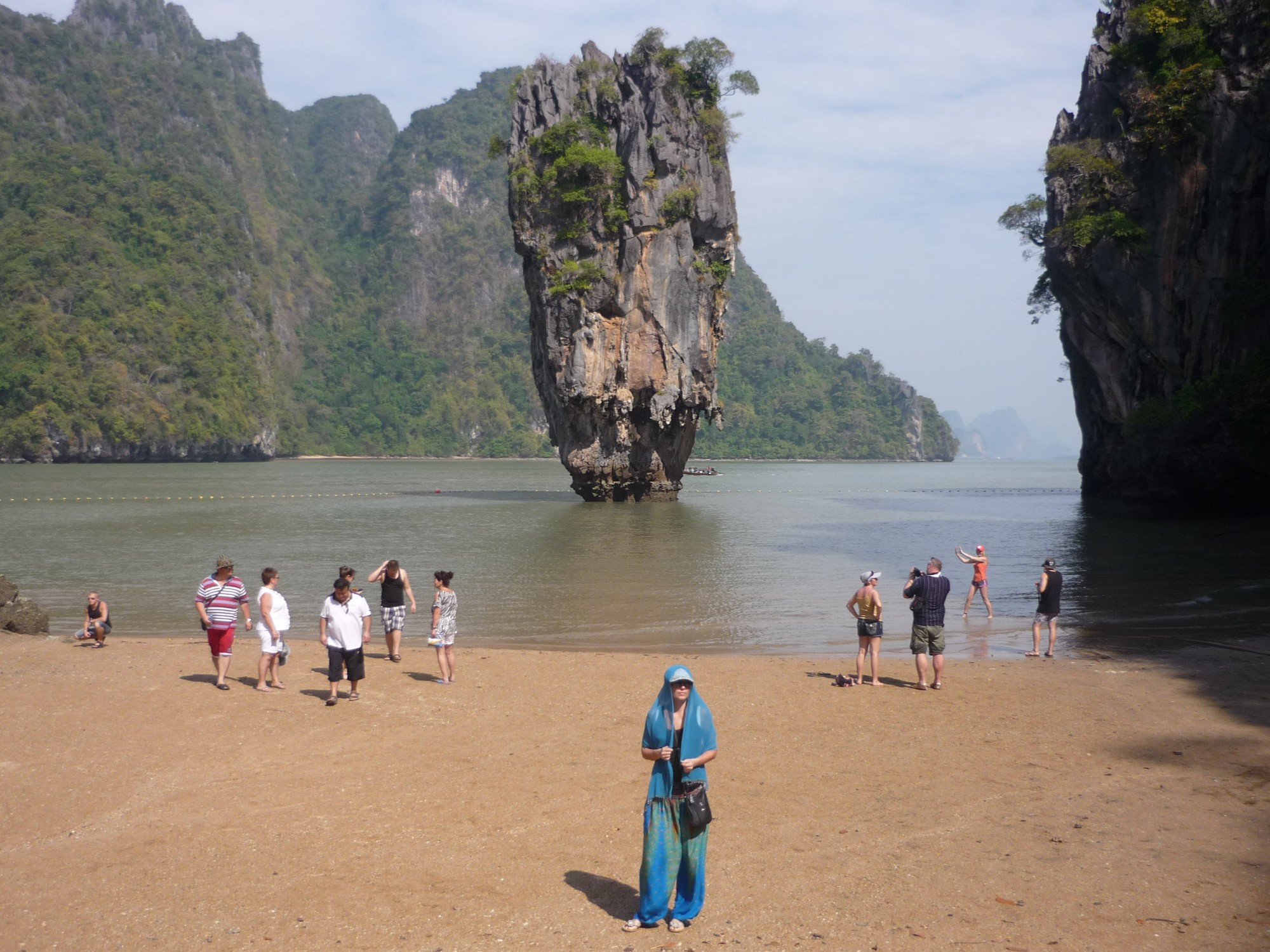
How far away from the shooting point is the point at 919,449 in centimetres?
18350

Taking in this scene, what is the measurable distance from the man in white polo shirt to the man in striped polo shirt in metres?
1.30

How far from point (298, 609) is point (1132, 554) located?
858 inches

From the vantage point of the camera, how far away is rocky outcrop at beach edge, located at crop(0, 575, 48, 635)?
1550cm

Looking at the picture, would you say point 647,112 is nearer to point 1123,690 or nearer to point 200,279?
point 1123,690

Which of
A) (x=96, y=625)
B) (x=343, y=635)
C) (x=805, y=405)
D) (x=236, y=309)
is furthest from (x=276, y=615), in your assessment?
(x=805, y=405)

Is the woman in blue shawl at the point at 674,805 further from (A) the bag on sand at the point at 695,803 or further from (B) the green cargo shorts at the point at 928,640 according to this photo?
(B) the green cargo shorts at the point at 928,640

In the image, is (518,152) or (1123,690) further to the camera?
(518,152)

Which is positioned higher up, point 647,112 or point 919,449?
point 647,112

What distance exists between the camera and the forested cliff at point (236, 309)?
108m

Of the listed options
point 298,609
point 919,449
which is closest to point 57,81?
point 919,449

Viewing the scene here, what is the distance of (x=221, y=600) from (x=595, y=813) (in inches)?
238

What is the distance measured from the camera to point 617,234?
47438 millimetres

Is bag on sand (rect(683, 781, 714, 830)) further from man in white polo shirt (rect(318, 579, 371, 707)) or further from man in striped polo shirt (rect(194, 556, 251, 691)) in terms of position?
man in striped polo shirt (rect(194, 556, 251, 691))

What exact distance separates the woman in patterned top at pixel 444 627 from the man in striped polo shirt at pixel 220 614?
7.09 ft
